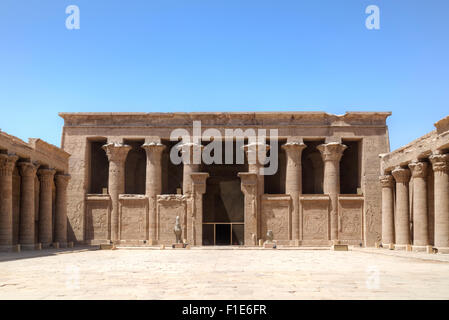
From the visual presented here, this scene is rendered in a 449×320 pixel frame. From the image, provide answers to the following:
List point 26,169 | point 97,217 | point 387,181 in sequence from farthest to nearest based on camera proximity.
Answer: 1. point 97,217
2. point 387,181
3. point 26,169

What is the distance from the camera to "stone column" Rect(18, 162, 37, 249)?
2648 centimetres

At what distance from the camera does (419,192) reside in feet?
86.8

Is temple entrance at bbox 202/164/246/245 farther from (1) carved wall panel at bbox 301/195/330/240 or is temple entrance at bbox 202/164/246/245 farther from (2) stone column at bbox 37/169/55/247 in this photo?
(2) stone column at bbox 37/169/55/247

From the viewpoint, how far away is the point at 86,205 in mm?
36938

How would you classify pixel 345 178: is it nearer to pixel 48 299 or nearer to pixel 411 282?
pixel 411 282

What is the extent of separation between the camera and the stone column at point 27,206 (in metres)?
26.5

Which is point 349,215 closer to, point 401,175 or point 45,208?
point 401,175

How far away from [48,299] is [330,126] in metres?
30.7

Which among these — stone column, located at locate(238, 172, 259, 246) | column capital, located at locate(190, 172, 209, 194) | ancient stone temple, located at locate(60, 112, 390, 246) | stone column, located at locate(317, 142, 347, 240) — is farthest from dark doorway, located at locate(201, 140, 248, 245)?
stone column, located at locate(317, 142, 347, 240)

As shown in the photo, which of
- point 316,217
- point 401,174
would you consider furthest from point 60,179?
point 401,174

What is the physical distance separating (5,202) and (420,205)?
802 inches

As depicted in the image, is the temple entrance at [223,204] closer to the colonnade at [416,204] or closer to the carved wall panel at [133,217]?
the carved wall panel at [133,217]

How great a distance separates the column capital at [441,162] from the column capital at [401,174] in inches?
186

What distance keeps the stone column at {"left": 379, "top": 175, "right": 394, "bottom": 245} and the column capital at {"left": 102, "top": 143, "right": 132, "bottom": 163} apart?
17.6 meters
